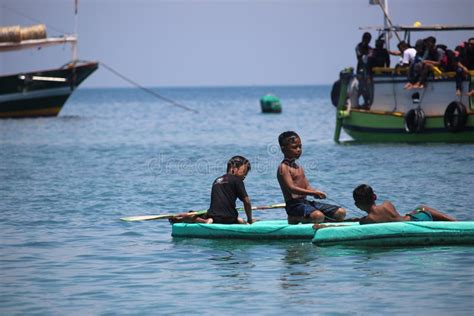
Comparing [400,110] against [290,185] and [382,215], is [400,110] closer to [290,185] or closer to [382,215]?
[290,185]

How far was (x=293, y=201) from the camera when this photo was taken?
1529 cm

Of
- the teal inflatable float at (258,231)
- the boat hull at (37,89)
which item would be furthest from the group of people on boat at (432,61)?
the boat hull at (37,89)

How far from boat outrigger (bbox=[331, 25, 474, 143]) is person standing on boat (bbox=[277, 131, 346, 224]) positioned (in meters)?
16.4

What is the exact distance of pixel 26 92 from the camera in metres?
65.5

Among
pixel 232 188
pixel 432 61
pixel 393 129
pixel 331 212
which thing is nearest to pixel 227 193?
pixel 232 188

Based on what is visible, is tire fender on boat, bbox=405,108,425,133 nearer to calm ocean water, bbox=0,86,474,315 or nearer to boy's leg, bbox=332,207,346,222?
calm ocean water, bbox=0,86,474,315

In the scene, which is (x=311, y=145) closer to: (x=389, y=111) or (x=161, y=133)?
(x=389, y=111)

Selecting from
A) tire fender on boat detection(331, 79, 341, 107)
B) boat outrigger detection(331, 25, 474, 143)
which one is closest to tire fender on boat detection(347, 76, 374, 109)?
boat outrigger detection(331, 25, 474, 143)

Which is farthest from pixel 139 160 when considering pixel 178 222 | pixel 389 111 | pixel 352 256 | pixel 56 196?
pixel 352 256

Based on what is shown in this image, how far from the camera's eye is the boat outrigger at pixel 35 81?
214ft

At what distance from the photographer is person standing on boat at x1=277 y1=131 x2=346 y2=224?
14984 mm

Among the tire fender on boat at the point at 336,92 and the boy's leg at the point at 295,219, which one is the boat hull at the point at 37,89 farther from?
the boy's leg at the point at 295,219

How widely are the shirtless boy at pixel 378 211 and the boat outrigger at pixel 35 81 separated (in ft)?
171

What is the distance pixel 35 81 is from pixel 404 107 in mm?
35692
